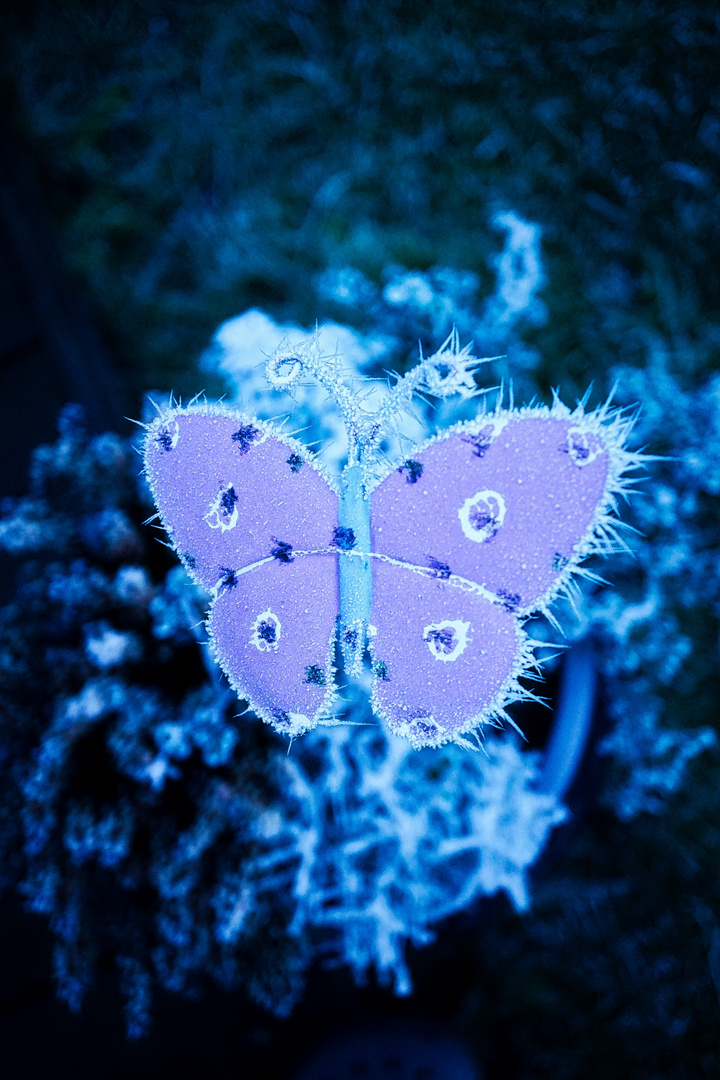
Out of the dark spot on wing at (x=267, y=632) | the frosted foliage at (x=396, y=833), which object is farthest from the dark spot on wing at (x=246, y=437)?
the frosted foliage at (x=396, y=833)

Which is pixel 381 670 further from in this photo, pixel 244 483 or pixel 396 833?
pixel 396 833

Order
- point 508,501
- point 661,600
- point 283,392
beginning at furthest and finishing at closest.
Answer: point 661,600 < point 283,392 < point 508,501

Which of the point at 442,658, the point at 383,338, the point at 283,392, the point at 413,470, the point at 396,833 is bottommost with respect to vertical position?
the point at 396,833

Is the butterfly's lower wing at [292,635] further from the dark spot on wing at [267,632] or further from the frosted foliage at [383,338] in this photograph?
the frosted foliage at [383,338]

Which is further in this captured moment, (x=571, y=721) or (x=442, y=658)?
(x=571, y=721)

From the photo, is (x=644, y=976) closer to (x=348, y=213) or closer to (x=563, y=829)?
(x=563, y=829)

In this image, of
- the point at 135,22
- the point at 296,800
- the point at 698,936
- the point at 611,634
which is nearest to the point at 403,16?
the point at 135,22

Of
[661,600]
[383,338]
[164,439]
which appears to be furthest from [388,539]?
[661,600]
